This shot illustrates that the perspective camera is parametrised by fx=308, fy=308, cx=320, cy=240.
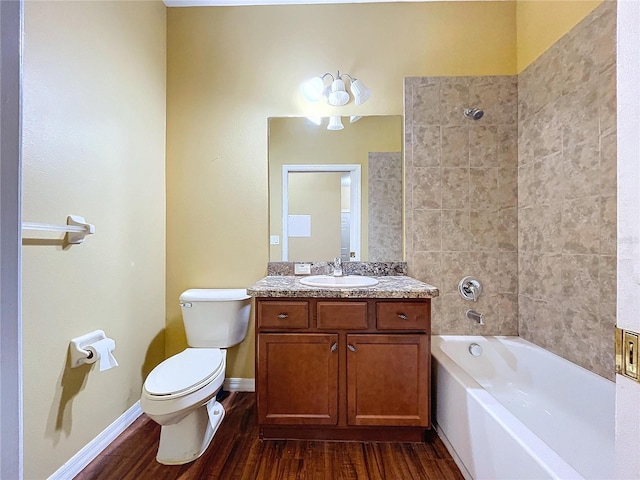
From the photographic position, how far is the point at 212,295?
2.08m

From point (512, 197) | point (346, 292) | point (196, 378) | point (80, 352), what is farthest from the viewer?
point (512, 197)

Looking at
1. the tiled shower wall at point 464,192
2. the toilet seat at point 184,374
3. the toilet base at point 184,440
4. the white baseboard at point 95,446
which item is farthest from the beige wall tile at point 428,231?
the white baseboard at point 95,446

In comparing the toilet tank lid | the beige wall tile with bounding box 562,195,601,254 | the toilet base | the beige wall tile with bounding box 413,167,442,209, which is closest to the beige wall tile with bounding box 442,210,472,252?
the beige wall tile with bounding box 413,167,442,209

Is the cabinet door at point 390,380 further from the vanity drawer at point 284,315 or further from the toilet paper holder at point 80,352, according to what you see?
the toilet paper holder at point 80,352

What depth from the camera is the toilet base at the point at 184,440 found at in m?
1.58

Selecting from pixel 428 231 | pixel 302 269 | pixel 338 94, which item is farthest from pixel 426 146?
pixel 302 269

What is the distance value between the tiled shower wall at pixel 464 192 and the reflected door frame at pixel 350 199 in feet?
1.19

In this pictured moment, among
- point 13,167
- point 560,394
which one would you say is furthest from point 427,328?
point 13,167

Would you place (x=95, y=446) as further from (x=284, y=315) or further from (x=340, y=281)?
(x=340, y=281)

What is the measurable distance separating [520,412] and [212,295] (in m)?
1.99

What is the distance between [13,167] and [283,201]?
1.81 meters

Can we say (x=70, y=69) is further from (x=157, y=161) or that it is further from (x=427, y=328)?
(x=427, y=328)

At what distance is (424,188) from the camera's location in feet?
7.20

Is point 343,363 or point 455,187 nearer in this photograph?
point 343,363
